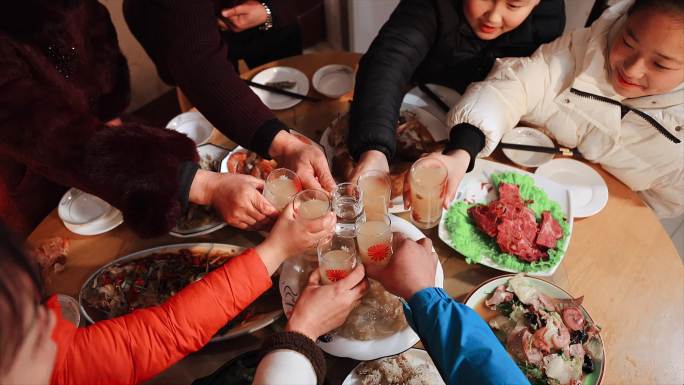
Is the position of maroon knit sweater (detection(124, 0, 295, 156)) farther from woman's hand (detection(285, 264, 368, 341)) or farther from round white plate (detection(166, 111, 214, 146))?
woman's hand (detection(285, 264, 368, 341))

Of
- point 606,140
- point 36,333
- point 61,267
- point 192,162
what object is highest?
point 36,333

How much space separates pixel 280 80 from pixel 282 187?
93 cm

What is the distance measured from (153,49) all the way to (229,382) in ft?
4.78

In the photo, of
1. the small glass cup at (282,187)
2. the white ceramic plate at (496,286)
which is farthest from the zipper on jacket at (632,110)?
the small glass cup at (282,187)

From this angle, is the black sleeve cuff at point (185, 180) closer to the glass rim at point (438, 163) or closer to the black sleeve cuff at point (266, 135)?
the black sleeve cuff at point (266, 135)

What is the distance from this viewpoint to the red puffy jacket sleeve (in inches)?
48.4

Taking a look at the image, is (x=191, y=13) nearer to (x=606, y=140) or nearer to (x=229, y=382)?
(x=229, y=382)

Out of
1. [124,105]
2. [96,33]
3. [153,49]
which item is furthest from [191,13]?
[124,105]

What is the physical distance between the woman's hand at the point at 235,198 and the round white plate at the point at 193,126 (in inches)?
20.5

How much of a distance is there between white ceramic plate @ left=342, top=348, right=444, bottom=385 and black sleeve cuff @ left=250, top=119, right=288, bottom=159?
951 millimetres

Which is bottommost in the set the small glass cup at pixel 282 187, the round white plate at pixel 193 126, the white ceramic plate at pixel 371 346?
the white ceramic plate at pixel 371 346

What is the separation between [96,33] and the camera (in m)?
1.91

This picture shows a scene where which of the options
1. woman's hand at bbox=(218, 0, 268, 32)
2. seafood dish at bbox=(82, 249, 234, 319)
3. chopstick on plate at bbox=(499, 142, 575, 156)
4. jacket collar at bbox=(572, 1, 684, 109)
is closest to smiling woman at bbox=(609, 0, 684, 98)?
jacket collar at bbox=(572, 1, 684, 109)

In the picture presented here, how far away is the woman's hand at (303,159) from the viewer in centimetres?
171
